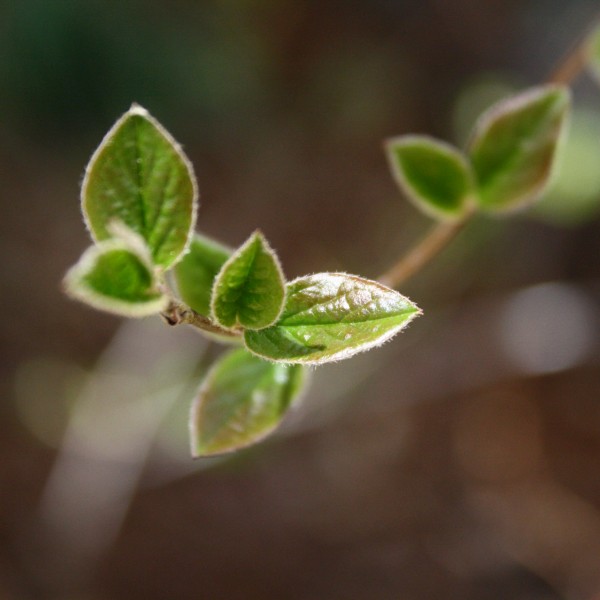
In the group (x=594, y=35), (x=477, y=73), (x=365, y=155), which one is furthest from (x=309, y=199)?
(x=594, y=35)

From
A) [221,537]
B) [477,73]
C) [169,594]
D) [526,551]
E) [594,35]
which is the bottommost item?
[169,594]

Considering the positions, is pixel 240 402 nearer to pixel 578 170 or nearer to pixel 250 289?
pixel 250 289

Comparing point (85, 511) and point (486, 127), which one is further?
point (85, 511)

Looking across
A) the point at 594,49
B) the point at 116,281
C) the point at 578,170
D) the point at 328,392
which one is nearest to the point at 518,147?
the point at 594,49

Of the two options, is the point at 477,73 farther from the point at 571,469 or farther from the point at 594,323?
the point at 571,469

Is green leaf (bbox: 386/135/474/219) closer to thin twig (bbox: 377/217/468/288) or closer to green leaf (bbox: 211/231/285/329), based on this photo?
thin twig (bbox: 377/217/468/288)

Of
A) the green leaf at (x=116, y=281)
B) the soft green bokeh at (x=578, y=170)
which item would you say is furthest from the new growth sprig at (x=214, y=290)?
the soft green bokeh at (x=578, y=170)
